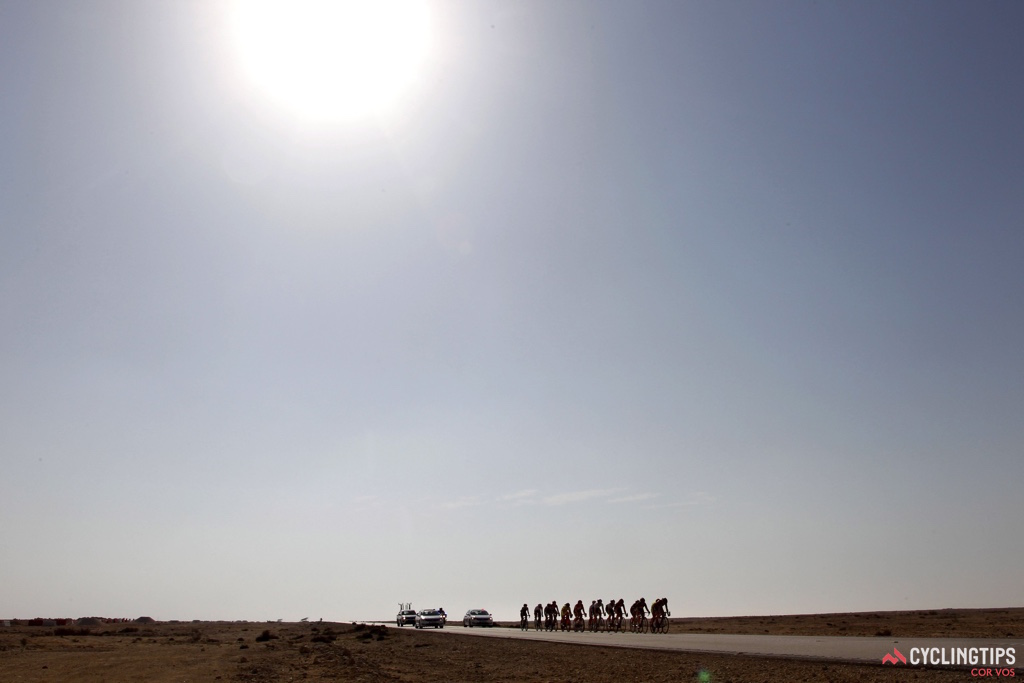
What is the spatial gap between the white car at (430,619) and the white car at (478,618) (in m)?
2.70

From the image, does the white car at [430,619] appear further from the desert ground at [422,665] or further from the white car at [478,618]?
the desert ground at [422,665]

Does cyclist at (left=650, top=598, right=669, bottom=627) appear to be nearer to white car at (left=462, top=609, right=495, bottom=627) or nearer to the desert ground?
the desert ground

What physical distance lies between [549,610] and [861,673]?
4127cm

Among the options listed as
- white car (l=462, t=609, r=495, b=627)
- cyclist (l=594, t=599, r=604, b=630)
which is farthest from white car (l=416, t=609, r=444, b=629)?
cyclist (l=594, t=599, r=604, b=630)

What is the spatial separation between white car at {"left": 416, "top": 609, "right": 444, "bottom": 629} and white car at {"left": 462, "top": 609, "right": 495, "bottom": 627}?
106 inches

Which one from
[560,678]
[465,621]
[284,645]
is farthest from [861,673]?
[465,621]

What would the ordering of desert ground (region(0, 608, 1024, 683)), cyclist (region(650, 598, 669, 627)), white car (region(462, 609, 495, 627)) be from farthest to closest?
white car (region(462, 609, 495, 627))
cyclist (region(650, 598, 669, 627))
desert ground (region(0, 608, 1024, 683))

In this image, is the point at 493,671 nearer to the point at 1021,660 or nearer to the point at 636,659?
the point at 636,659

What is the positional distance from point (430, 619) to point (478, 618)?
539cm

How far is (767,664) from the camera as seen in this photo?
62.9 feet

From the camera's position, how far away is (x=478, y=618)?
209 feet

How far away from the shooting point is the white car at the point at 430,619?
218 feet

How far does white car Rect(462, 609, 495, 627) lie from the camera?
6372cm

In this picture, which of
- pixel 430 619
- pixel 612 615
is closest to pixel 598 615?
pixel 612 615
